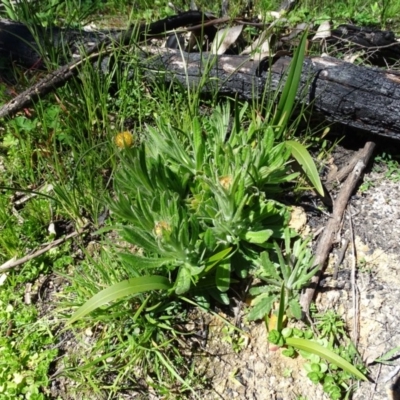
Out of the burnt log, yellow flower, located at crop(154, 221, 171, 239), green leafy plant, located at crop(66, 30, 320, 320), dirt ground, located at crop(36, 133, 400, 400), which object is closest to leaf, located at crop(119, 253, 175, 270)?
green leafy plant, located at crop(66, 30, 320, 320)

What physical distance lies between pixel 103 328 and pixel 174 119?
122 centimetres

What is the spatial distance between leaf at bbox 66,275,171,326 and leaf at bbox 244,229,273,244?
1.33 feet

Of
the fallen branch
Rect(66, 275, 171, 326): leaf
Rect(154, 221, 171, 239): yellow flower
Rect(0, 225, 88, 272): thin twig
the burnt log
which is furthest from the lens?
the burnt log

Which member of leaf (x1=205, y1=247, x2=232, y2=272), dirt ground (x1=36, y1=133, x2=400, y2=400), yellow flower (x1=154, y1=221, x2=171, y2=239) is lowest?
dirt ground (x1=36, y1=133, x2=400, y2=400)

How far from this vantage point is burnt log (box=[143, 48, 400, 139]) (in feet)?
7.63

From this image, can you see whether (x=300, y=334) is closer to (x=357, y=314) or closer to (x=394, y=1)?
(x=357, y=314)

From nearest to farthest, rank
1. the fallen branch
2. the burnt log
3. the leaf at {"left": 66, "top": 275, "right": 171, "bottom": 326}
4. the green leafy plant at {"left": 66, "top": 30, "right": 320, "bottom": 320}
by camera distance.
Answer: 1. the leaf at {"left": 66, "top": 275, "right": 171, "bottom": 326}
2. the green leafy plant at {"left": 66, "top": 30, "right": 320, "bottom": 320}
3. the fallen branch
4. the burnt log

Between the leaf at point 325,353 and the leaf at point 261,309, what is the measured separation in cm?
15

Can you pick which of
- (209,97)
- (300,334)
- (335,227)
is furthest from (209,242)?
(209,97)

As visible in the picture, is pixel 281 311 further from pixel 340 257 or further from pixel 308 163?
pixel 308 163

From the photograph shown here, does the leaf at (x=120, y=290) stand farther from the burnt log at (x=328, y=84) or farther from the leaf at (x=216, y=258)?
the burnt log at (x=328, y=84)

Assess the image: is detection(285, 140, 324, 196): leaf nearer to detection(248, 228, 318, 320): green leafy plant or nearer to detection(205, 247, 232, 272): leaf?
detection(248, 228, 318, 320): green leafy plant

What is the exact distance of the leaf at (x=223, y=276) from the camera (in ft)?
6.33

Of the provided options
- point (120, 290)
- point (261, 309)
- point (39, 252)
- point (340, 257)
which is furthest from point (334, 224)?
point (39, 252)
